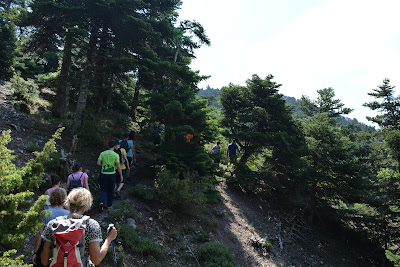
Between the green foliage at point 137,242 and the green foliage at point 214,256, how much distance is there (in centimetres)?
146

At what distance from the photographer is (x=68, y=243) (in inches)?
95.7

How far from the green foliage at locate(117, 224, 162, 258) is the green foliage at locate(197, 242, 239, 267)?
146 cm

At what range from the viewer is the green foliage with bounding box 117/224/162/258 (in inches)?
249

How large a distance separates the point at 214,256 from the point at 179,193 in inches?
92.7

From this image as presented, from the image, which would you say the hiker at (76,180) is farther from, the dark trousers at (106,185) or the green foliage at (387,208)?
the green foliage at (387,208)

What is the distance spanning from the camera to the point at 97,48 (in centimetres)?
1180

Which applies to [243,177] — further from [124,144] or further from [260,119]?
[124,144]

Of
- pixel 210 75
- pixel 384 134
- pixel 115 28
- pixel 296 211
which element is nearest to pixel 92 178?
pixel 210 75

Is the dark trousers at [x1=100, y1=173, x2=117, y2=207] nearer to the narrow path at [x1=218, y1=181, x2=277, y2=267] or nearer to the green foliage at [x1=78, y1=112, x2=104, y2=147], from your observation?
the green foliage at [x1=78, y1=112, x2=104, y2=147]

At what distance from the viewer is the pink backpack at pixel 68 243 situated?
2426 mm

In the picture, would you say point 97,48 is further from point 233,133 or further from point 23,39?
point 233,133

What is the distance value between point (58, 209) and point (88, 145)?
7.87m

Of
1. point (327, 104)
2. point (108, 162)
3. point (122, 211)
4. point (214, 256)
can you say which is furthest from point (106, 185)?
point (327, 104)

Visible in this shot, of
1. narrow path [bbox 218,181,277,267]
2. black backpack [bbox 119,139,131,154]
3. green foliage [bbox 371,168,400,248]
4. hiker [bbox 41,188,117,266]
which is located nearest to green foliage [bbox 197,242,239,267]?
narrow path [bbox 218,181,277,267]
